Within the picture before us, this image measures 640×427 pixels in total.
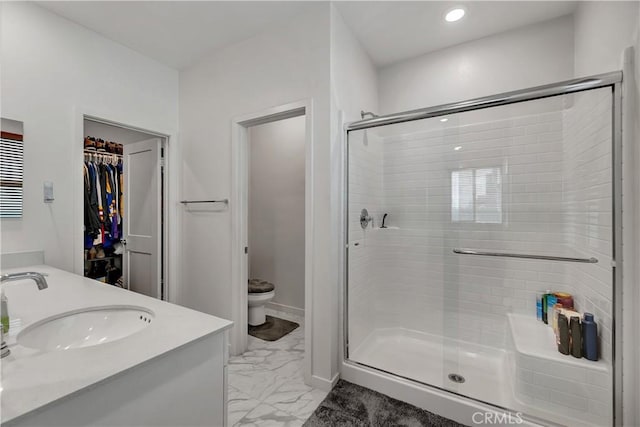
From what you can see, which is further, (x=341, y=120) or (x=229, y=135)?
(x=229, y=135)

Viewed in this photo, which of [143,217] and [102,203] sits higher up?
[102,203]

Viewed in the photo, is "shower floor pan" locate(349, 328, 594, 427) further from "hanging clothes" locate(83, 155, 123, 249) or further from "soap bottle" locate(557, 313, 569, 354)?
"hanging clothes" locate(83, 155, 123, 249)

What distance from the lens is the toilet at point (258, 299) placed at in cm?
284

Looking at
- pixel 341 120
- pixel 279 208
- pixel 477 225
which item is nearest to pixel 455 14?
pixel 341 120

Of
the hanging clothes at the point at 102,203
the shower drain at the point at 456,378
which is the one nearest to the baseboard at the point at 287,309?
the shower drain at the point at 456,378

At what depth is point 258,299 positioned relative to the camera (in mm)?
2840

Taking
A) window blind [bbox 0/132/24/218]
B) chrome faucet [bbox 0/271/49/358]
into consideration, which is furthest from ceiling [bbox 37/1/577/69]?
chrome faucet [bbox 0/271/49/358]

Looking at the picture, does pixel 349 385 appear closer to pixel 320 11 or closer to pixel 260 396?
pixel 260 396

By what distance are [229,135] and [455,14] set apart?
77.3 inches

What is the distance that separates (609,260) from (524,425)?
36.8 inches

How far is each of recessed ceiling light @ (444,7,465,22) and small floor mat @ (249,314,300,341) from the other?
9.94ft

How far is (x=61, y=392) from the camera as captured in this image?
644mm

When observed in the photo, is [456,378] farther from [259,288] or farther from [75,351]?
[75,351]

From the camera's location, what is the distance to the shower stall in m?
1.42
